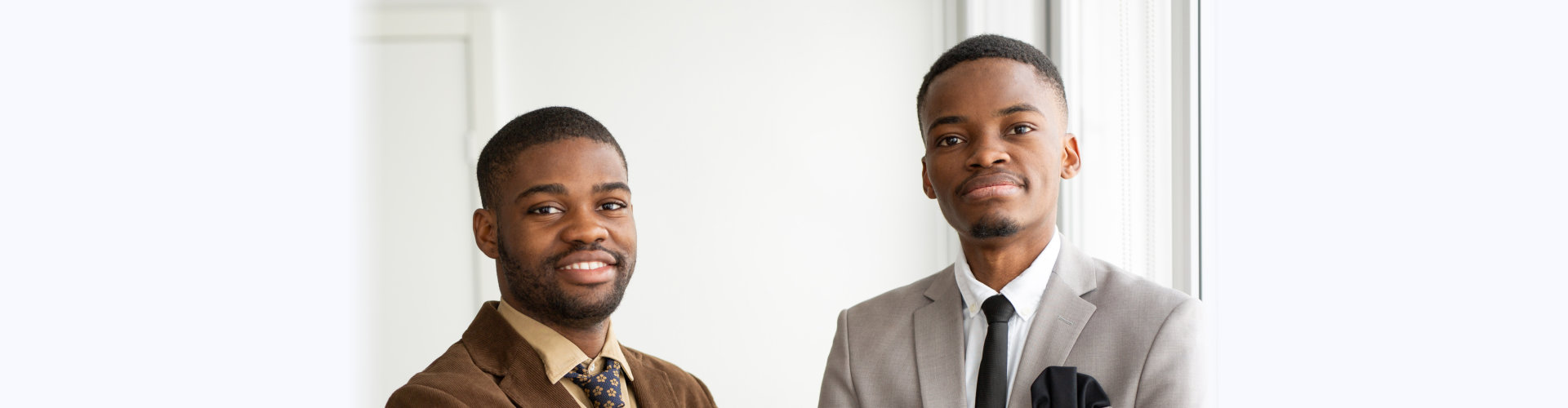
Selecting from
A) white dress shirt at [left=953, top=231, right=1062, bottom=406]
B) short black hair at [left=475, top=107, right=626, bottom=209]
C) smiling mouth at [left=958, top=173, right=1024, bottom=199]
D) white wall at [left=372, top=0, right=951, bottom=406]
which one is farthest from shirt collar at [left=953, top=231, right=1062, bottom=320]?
white wall at [left=372, top=0, right=951, bottom=406]

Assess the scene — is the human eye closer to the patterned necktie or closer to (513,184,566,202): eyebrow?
(513,184,566,202): eyebrow

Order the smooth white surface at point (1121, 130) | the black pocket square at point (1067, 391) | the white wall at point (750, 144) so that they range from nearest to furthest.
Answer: the black pocket square at point (1067, 391), the smooth white surface at point (1121, 130), the white wall at point (750, 144)

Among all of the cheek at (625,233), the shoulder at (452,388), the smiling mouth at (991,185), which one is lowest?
the shoulder at (452,388)

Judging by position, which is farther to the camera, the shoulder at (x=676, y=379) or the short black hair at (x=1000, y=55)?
the shoulder at (x=676, y=379)

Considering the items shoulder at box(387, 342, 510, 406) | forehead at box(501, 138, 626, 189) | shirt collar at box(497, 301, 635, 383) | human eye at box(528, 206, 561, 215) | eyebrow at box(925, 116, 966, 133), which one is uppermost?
eyebrow at box(925, 116, 966, 133)

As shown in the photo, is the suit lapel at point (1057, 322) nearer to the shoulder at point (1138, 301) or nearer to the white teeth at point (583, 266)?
the shoulder at point (1138, 301)

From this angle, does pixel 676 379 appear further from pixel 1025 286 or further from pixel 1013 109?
pixel 1013 109

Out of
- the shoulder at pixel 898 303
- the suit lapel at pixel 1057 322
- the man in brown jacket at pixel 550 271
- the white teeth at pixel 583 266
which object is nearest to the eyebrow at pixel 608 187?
the man in brown jacket at pixel 550 271

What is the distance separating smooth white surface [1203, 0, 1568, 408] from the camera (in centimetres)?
99

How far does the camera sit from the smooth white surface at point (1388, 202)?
0.99 m

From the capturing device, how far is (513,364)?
1.58 meters

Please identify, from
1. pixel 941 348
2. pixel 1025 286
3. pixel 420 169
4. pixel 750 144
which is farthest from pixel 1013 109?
pixel 420 169

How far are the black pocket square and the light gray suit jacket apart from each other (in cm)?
4

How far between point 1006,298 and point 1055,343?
93 mm
